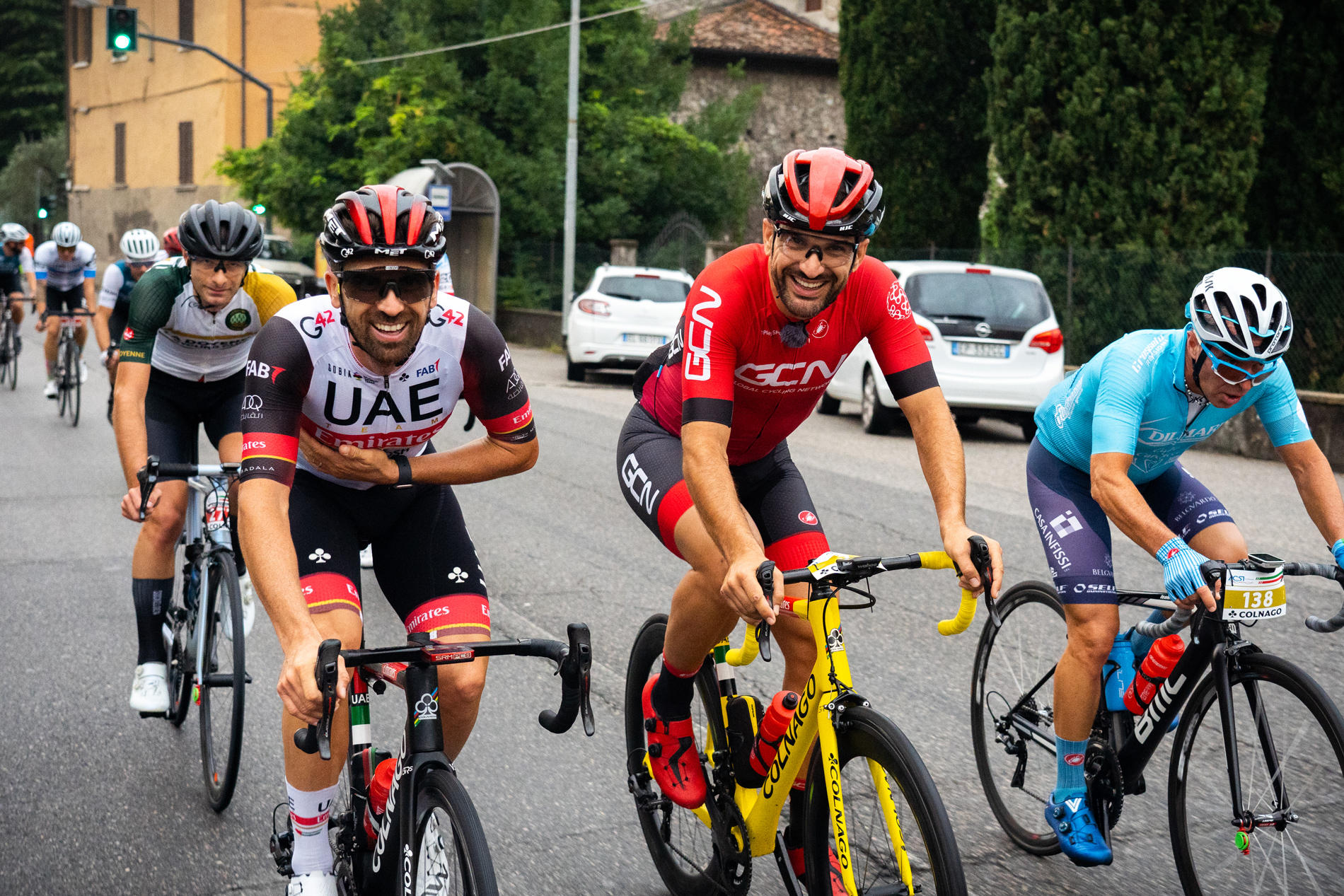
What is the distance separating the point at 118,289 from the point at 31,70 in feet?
202

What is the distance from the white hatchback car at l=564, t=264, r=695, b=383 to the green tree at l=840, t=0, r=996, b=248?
19.4 ft

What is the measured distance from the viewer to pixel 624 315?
1884 centimetres

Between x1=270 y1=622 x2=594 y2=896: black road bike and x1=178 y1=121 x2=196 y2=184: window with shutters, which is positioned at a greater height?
x1=178 y1=121 x2=196 y2=184: window with shutters

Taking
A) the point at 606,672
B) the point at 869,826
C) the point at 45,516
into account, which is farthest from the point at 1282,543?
the point at 45,516

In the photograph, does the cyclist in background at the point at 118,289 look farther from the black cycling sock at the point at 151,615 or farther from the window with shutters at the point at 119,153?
the window with shutters at the point at 119,153

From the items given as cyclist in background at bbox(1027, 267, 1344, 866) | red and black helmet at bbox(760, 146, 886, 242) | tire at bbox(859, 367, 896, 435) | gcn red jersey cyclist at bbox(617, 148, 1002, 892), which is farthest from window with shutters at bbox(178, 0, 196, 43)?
red and black helmet at bbox(760, 146, 886, 242)

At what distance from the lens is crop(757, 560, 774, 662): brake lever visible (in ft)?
8.86

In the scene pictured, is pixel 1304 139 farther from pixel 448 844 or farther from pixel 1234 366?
pixel 448 844

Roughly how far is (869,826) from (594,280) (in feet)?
55.5

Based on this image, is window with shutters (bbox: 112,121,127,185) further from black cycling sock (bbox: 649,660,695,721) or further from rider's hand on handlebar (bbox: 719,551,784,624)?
rider's hand on handlebar (bbox: 719,551,784,624)

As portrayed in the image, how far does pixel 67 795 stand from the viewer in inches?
171

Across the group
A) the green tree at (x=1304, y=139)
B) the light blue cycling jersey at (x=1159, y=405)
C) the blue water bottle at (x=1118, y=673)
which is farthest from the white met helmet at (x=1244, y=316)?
the green tree at (x=1304, y=139)

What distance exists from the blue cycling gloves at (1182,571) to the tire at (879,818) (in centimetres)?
97

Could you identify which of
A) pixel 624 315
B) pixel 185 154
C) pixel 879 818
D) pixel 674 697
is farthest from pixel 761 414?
pixel 185 154
